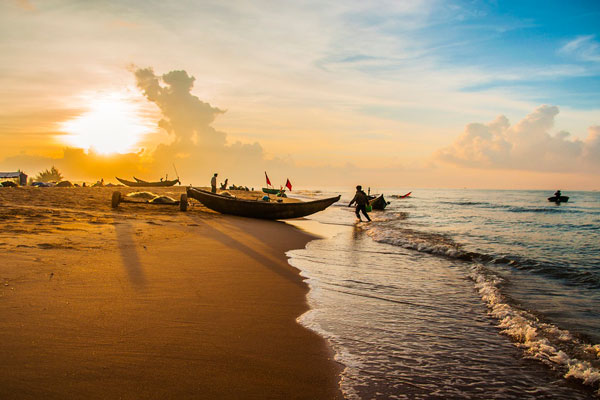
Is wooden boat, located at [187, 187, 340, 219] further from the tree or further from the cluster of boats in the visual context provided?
the tree

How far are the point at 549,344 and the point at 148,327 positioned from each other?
4573 mm

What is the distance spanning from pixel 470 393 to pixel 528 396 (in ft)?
1.73

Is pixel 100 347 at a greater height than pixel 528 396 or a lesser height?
greater

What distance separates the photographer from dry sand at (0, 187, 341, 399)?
2.61m

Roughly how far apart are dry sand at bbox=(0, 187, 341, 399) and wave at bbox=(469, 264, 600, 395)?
241 centimetres

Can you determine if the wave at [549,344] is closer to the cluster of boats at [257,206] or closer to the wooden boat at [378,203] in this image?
the cluster of boats at [257,206]

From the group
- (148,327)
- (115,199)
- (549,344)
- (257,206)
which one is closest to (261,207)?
(257,206)

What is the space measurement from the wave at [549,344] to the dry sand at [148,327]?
2.41m

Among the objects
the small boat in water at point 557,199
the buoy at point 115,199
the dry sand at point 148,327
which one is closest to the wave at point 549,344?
the dry sand at point 148,327

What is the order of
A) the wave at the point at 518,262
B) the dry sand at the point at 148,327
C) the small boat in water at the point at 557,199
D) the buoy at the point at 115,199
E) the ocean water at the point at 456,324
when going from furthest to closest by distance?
the small boat in water at the point at 557,199, the buoy at the point at 115,199, the wave at the point at 518,262, the ocean water at the point at 456,324, the dry sand at the point at 148,327

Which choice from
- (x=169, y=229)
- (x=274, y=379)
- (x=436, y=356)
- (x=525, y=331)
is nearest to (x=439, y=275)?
(x=525, y=331)

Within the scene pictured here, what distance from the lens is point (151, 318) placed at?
3848mm

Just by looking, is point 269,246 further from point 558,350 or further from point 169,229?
point 558,350

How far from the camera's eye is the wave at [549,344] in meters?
3.44
